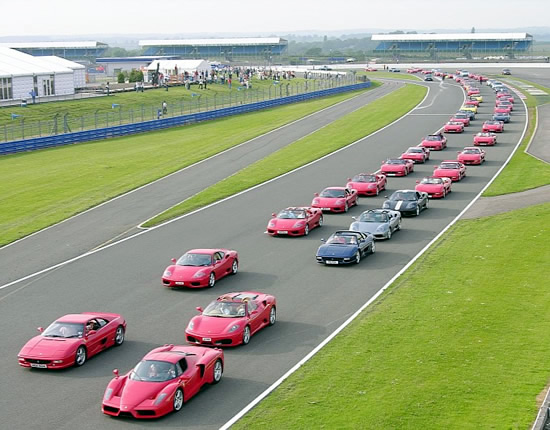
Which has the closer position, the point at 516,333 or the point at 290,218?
the point at 516,333

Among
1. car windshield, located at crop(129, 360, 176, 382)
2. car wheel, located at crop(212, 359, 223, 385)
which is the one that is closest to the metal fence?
→ car wheel, located at crop(212, 359, 223, 385)

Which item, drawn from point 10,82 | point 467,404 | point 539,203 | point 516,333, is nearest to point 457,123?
point 539,203

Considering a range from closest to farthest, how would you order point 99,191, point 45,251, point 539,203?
point 45,251 < point 539,203 < point 99,191

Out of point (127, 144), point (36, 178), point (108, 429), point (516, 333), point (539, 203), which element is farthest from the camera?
point (127, 144)

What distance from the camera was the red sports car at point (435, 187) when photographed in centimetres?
4859

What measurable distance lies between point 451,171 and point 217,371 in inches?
1326

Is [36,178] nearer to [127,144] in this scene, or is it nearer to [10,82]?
[127,144]

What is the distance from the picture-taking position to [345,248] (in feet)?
114

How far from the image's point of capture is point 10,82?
292 ft

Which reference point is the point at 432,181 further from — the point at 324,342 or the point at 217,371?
the point at 217,371

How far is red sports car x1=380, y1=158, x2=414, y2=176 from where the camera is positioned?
55531 mm

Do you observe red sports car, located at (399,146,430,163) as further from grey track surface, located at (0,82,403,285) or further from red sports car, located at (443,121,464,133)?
red sports car, located at (443,121,464,133)

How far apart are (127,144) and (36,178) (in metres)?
16.9

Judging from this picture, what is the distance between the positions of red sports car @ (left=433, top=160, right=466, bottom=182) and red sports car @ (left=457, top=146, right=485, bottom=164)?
4971 mm
